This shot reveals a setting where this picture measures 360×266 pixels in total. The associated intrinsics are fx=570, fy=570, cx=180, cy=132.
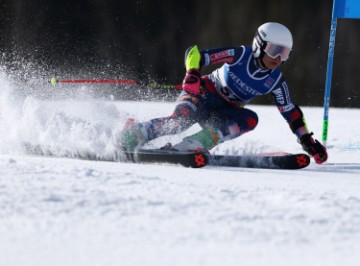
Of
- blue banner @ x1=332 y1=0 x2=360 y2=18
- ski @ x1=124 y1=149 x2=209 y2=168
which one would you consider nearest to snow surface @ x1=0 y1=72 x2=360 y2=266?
ski @ x1=124 y1=149 x2=209 y2=168

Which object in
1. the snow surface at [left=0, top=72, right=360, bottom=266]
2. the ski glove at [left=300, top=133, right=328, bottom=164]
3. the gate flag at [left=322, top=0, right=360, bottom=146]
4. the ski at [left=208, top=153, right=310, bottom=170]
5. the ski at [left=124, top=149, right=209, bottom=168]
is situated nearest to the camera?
the snow surface at [left=0, top=72, right=360, bottom=266]

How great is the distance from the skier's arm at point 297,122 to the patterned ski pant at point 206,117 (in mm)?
222

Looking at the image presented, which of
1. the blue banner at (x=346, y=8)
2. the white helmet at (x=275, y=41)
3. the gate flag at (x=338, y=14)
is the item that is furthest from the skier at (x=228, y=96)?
the blue banner at (x=346, y=8)

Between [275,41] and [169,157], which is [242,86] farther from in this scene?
[169,157]

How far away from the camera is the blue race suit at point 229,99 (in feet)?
13.3

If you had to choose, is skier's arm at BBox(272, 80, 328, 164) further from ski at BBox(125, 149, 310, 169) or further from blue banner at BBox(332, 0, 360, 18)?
blue banner at BBox(332, 0, 360, 18)

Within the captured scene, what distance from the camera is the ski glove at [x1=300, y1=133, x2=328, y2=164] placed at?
4.14 meters

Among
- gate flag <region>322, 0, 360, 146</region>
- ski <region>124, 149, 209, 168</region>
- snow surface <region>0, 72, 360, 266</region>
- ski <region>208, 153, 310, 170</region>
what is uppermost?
gate flag <region>322, 0, 360, 146</region>

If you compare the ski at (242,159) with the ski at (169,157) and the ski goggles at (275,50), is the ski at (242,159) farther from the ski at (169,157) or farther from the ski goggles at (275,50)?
the ski goggles at (275,50)

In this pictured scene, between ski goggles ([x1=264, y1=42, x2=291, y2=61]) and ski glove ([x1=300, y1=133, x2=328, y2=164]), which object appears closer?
ski goggles ([x1=264, y1=42, x2=291, y2=61])

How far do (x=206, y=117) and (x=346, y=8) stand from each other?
229 centimetres

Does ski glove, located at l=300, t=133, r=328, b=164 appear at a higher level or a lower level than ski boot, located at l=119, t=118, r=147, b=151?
lower

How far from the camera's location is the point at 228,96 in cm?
423

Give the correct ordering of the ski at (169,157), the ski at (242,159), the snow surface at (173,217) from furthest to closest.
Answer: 1. the ski at (242,159)
2. the ski at (169,157)
3. the snow surface at (173,217)
